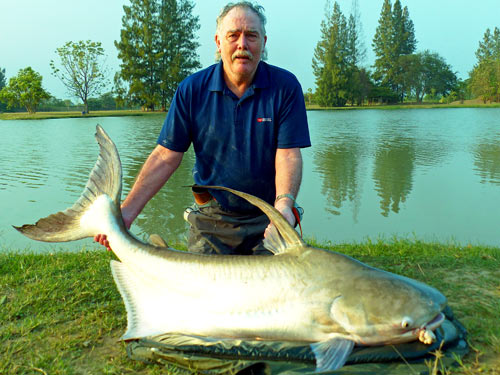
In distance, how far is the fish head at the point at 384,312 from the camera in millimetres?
1767

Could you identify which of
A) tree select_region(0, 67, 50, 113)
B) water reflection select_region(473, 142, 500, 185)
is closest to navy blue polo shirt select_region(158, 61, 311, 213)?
water reflection select_region(473, 142, 500, 185)

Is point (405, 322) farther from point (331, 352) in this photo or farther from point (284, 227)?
point (284, 227)

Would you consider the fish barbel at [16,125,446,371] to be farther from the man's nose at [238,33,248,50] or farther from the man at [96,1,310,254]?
the man's nose at [238,33,248,50]

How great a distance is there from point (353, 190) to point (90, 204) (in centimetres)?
669

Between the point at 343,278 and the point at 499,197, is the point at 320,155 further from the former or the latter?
the point at 343,278

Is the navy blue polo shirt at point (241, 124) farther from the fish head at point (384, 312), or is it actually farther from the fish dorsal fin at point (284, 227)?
the fish head at point (384, 312)

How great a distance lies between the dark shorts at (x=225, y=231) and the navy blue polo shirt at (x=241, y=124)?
217 mm

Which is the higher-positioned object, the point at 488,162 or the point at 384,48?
the point at 384,48

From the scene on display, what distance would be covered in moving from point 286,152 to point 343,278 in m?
1.40

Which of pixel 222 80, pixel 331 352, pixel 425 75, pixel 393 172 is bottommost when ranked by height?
pixel 393 172

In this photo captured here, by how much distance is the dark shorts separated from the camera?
338 cm

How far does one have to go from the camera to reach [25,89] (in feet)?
137

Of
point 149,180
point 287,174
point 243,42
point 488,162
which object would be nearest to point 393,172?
point 488,162

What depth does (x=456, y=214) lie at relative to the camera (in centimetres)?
656
